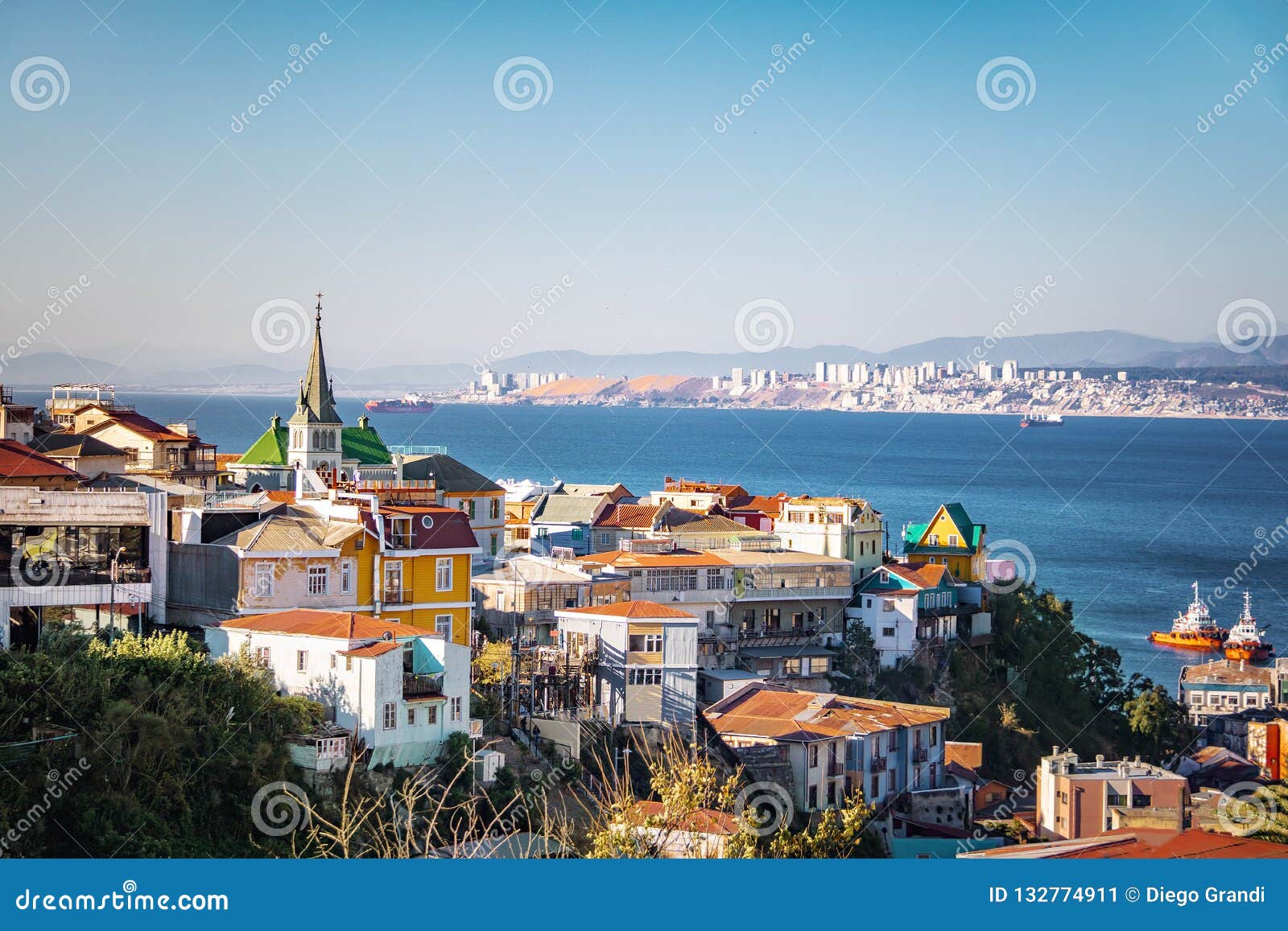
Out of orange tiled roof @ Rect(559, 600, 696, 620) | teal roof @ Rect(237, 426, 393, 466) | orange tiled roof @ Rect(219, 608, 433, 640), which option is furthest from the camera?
teal roof @ Rect(237, 426, 393, 466)

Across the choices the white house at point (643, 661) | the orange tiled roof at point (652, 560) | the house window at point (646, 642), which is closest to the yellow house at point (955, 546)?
the orange tiled roof at point (652, 560)

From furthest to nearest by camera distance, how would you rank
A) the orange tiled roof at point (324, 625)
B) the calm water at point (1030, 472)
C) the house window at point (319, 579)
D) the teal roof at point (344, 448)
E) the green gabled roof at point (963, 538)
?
1. the calm water at point (1030, 472)
2. the green gabled roof at point (963, 538)
3. the teal roof at point (344, 448)
4. the house window at point (319, 579)
5. the orange tiled roof at point (324, 625)

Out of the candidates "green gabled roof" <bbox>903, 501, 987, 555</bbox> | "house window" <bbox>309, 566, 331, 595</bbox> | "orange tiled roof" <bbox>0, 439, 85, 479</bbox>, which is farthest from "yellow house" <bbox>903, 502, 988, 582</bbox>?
"orange tiled roof" <bbox>0, 439, 85, 479</bbox>

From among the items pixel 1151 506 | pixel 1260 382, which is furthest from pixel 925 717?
pixel 1260 382

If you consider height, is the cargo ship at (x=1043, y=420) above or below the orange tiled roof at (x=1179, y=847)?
above

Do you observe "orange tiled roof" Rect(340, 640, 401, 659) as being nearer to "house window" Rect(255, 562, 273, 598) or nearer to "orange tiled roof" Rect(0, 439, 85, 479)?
"house window" Rect(255, 562, 273, 598)

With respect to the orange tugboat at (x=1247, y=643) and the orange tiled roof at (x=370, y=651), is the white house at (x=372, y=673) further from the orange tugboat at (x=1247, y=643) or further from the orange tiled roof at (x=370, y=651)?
the orange tugboat at (x=1247, y=643)

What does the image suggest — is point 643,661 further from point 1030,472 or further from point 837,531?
point 1030,472
